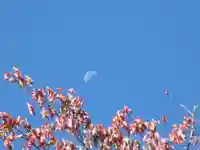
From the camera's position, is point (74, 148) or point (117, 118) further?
point (117, 118)

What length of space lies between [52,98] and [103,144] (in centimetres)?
131

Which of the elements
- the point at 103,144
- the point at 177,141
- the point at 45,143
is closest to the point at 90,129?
the point at 103,144

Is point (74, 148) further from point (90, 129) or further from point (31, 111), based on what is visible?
point (31, 111)

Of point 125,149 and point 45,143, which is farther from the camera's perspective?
point 45,143

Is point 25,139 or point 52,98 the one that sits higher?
point 52,98

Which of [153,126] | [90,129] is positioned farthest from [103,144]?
[153,126]

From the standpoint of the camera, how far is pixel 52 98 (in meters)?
8.29

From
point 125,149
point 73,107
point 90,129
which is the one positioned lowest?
point 125,149

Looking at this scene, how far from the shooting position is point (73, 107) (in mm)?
8047

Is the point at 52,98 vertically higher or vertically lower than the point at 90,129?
higher

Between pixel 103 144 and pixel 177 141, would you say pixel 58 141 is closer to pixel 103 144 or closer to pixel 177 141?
pixel 103 144

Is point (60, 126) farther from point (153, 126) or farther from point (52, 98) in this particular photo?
point (153, 126)

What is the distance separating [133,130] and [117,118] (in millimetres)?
420

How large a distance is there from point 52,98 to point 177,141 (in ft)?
6.91
